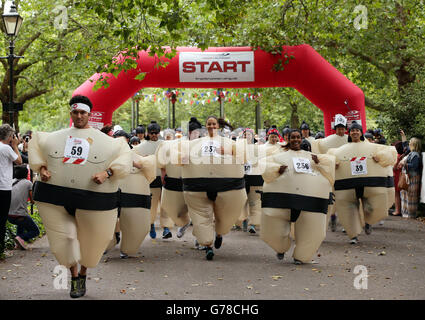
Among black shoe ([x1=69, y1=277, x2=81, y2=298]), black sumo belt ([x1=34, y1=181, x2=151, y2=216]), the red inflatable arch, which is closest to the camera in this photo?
black sumo belt ([x1=34, y1=181, x2=151, y2=216])

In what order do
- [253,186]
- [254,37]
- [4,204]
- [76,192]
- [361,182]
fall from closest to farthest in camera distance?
[76,192] → [4,204] → [361,182] → [253,186] → [254,37]

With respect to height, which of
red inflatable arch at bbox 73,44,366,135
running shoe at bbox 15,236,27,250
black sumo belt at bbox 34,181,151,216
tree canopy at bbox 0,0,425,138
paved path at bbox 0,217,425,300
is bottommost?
paved path at bbox 0,217,425,300

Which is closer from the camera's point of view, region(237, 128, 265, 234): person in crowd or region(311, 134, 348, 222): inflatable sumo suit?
region(237, 128, 265, 234): person in crowd

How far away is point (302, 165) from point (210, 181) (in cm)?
135

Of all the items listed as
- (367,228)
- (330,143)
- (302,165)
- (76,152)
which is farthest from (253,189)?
(76,152)

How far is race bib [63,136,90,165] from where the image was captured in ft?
20.8

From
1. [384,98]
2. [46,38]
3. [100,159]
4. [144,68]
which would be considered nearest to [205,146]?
[100,159]

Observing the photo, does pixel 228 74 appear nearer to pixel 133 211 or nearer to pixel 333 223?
pixel 333 223

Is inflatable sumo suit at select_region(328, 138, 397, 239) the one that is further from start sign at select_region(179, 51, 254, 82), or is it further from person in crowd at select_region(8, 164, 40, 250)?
person in crowd at select_region(8, 164, 40, 250)

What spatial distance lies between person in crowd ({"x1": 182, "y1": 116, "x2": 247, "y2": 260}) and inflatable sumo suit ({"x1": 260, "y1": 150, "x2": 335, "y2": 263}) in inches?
24.6

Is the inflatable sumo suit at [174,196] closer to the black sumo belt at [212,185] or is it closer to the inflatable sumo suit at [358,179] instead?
the black sumo belt at [212,185]

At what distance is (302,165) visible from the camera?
841 centimetres

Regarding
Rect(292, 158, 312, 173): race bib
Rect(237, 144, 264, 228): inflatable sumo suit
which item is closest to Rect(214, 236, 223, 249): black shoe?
Rect(292, 158, 312, 173): race bib

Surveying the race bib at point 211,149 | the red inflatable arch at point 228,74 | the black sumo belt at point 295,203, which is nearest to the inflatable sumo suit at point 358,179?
the black sumo belt at point 295,203
